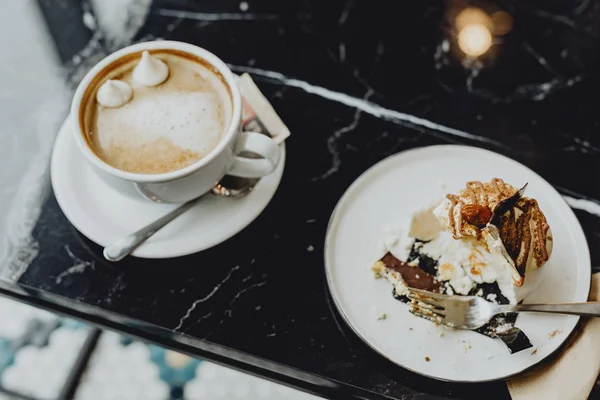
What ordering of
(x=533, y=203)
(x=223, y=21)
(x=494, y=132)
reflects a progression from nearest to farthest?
(x=533, y=203), (x=494, y=132), (x=223, y=21)

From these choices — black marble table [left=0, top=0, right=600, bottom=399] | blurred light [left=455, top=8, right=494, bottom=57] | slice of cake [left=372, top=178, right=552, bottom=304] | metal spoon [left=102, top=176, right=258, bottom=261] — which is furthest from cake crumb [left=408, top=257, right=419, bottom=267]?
blurred light [left=455, top=8, right=494, bottom=57]

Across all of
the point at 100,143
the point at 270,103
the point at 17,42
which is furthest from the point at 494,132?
the point at 17,42

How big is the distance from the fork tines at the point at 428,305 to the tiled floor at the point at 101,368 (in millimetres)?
236

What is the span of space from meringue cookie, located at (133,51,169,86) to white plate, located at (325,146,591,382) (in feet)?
0.89

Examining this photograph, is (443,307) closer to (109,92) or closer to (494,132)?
(494,132)

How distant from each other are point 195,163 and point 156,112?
0.10 meters

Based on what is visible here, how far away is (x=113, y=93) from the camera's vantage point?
83 cm

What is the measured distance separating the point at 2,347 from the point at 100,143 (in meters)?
0.38

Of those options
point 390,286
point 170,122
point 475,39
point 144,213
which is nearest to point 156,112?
point 170,122

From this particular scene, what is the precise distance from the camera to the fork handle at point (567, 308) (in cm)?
77

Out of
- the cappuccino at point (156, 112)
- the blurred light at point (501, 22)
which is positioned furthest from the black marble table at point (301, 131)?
the cappuccino at point (156, 112)

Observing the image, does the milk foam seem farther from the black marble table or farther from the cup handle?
the black marble table

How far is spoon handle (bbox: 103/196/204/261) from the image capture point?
824mm

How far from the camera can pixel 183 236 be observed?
848mm
